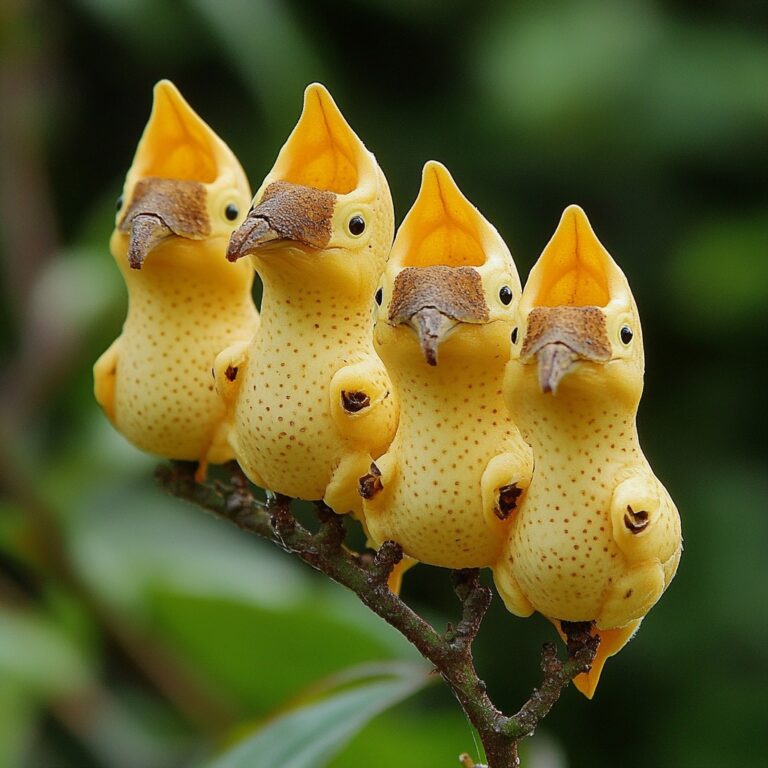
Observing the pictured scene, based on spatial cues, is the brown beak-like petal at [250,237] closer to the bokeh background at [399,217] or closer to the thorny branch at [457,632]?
the thorny branch at [457,632]

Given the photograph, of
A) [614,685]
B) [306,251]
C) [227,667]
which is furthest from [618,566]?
[614,685]

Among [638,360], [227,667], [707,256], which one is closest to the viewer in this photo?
[638,360]

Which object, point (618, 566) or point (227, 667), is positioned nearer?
point (618, 566)

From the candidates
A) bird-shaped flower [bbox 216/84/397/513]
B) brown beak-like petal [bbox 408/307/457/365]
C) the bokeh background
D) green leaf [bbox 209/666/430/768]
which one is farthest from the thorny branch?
the bokeh background

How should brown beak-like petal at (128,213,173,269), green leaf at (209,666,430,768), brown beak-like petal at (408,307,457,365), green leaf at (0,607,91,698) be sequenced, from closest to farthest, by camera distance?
brown beak-like petal at (408,307,457,365), brown beak-like petal at (128,213,173,269), green leaf at (209,666,430,768), green leaf at (0,607,91,698)

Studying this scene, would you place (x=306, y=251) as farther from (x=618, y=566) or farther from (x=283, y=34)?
(x=283, y=34)

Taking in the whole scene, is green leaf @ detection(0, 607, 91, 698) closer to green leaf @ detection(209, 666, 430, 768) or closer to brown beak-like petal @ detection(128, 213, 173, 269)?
green leaf @ detection(209, 666, 430, 768)
